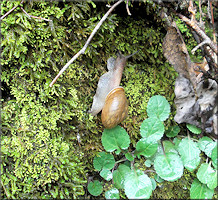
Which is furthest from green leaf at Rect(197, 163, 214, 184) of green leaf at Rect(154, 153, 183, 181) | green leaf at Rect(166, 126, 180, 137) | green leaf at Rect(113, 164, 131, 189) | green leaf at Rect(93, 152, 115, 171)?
green leaf at Rect(93, 152, 115, 171)

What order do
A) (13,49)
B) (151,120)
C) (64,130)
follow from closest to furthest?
1. (13,49)
2. (64,130)
3. (151,120)

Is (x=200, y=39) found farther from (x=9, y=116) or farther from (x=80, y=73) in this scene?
(x=9, y=116)

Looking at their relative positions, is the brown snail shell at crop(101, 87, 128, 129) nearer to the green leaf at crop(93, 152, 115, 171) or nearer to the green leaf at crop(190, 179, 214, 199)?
the green leaf at crop(93, 152, 115, 171)

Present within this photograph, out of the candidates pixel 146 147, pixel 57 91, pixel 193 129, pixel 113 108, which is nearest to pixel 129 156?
pixel 146 147

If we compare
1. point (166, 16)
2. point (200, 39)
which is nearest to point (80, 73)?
point (166, 16)

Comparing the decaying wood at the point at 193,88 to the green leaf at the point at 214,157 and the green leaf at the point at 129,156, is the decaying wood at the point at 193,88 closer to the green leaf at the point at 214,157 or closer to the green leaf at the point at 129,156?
the green leaf at the point at 214,157

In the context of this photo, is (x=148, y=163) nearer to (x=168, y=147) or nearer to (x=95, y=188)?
(x=168, y=147)
